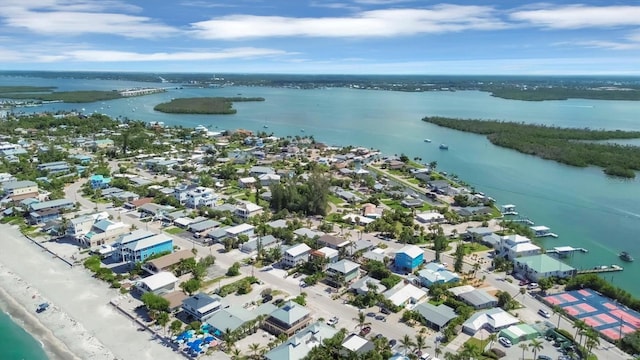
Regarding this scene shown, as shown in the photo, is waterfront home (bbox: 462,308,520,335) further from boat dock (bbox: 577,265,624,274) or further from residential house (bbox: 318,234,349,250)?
residential house (bbox: 318,234,349,250)

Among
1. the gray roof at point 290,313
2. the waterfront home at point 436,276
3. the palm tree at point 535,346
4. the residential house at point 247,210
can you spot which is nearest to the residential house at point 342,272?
the waterfront home at point 436,276

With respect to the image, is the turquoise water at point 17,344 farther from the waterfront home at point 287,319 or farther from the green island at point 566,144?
the green island at point 566,144

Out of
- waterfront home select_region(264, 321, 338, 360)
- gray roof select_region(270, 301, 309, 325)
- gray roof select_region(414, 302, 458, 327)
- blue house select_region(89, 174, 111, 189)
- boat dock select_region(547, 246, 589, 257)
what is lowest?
boat dock select_region(547, 246, 589, 257)

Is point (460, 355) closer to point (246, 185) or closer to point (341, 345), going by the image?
point (341, 345)

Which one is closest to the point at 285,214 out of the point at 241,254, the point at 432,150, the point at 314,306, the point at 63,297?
the point at 241,254

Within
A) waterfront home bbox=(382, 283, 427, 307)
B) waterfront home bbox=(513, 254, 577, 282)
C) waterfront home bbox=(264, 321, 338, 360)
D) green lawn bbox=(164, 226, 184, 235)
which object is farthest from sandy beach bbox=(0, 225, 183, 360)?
waterfront home bbox=(513, 254, 577, 282)

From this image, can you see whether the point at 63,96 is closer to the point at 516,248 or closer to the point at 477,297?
the point at 516,248
